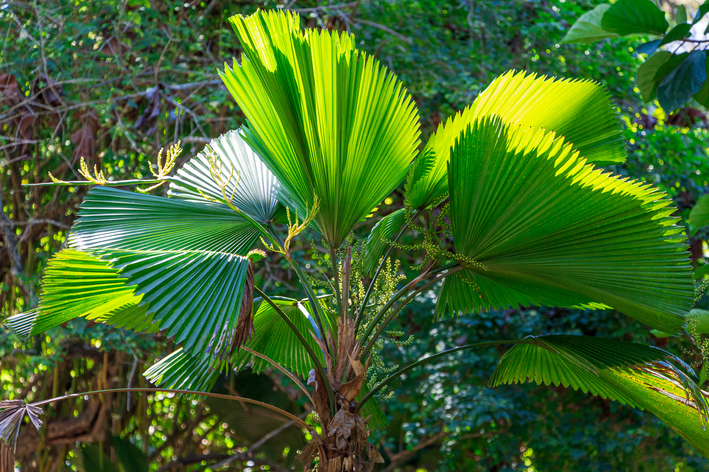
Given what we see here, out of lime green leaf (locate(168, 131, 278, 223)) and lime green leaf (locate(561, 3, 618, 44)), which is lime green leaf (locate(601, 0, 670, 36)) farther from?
lime green leaf (locate(168, 131, 278, 223))

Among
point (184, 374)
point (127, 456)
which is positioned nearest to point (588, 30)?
point (184, 374)

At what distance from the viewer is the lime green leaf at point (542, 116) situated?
1570mm

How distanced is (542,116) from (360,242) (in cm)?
62

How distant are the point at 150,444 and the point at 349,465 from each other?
3.61 meters

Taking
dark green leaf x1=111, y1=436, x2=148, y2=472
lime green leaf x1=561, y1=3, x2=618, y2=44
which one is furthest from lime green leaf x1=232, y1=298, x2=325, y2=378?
dark green leaf x1=111, y1=436, x2=148, y2=472

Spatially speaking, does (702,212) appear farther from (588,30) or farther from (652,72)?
(588,30)

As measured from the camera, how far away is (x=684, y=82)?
1716mm

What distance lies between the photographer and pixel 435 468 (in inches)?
146

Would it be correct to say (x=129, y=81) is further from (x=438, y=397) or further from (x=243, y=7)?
(x=438, y=397)

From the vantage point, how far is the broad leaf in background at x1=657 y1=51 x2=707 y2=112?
5.54 feet

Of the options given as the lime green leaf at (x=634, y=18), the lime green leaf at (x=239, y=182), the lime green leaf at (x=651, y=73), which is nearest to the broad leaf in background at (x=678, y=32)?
the lime green leaf at (x=634, y=18)

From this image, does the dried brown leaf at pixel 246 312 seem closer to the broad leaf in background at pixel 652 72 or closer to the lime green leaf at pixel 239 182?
the lime green leaf at pixel 239 182

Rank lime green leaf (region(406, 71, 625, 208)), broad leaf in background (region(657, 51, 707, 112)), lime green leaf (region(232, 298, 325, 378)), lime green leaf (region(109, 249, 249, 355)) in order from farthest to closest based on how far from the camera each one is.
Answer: lime green leaf (region(232, 298, 325, 378))
broad leaf in background (region(657, 51, 707, 112))
lime green leaf (region(406, 71, 625, 208))
lime green leaf (region(109, 249, 249, 355))

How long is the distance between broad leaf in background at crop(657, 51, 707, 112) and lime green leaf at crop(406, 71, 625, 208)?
216 millimetres
